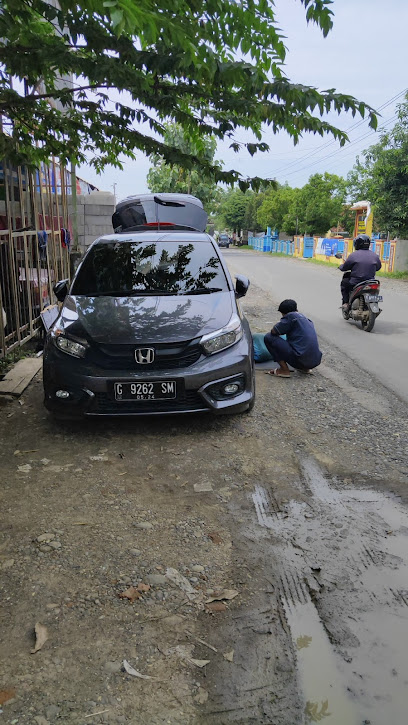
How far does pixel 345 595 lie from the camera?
2676mm

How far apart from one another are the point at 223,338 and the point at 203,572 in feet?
7.26

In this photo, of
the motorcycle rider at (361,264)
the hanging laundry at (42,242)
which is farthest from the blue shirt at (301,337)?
the hanging laundry at (42,242)

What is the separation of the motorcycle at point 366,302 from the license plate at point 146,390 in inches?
239

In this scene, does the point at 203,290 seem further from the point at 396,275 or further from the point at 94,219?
the point at 396,275

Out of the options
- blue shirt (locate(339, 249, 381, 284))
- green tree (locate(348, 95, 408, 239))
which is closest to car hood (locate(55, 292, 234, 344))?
blue shirt (locate(339, 249, 381, 284))

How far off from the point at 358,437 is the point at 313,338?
1.99m

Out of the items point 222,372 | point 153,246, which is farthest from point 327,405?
point 153,246

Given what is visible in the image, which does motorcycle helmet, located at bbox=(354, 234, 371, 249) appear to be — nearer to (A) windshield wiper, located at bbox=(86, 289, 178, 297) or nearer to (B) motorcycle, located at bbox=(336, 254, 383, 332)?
(B) motorcycle, located at bbox=(336, 254, 383, 332)

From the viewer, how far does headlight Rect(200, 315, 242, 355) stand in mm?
4570

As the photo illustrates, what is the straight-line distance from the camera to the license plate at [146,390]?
14.4 ft

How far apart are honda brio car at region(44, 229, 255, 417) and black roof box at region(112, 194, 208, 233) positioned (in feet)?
25.4

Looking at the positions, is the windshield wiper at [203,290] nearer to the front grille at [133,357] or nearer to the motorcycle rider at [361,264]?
the front grille at [133,357]

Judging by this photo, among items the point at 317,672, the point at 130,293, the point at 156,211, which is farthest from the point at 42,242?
the point at 317,672

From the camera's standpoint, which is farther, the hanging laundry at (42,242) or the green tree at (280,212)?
the green tree at (280,212)
